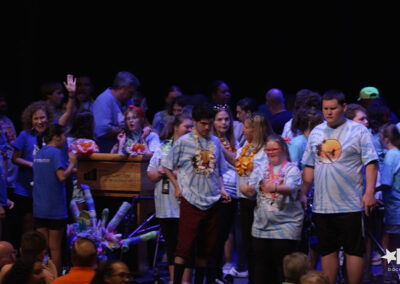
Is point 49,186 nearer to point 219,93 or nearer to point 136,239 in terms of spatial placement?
point 136,239

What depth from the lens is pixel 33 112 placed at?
771cm

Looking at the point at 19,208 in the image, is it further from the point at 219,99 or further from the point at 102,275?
the point at 102,275

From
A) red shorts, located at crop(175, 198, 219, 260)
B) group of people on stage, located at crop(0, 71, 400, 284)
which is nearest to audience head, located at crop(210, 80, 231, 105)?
group of people on stage, located at crop(0, 71, 400, 284)

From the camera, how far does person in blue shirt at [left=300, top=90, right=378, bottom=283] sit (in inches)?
230

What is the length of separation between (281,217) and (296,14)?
6198mm

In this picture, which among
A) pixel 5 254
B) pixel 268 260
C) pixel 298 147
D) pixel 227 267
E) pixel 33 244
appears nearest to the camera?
pixel 33 244

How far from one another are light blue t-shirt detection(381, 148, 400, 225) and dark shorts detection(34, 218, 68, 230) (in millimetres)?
3147

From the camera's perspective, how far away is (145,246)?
748 centimetres

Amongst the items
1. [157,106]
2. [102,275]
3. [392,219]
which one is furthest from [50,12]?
[102,275]

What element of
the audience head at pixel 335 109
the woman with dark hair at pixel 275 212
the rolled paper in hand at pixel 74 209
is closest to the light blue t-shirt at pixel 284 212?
the woman with dark hair at pixel 275 212

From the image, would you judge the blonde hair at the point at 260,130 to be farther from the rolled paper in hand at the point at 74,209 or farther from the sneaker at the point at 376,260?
the sneaker at the point at 376,260

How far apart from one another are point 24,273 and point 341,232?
2.77 metres

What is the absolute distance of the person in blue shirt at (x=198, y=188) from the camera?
6242mm

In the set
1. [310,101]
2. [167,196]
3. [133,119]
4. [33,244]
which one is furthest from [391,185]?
[33,244]
